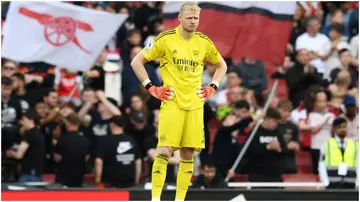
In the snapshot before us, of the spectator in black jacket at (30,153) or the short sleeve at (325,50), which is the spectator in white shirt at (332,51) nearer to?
the short sleeve at (325,50)

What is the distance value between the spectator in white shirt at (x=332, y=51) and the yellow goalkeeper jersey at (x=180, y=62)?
8.10 metres

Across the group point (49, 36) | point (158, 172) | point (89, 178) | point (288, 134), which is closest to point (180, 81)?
point (158, 172)

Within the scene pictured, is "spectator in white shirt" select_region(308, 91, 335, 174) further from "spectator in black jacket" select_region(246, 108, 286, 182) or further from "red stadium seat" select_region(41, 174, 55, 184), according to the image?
"red stadium seat" select_region(41, 174, 55, 184)

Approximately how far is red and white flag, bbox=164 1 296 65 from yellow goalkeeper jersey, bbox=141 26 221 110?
571 centimetres

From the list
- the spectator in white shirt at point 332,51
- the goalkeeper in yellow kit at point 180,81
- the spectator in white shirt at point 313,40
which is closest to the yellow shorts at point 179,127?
the goalkeeper in yellow kit at point 180,81

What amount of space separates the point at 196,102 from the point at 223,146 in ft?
16.1

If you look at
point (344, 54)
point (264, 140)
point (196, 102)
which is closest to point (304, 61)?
point (344, 54)

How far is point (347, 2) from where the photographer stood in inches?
909

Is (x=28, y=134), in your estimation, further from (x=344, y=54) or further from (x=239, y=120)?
(x=344, y=54)

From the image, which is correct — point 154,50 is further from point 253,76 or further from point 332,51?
point 332,51

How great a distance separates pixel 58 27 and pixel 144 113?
2.50 metres

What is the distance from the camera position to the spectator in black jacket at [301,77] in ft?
67.0

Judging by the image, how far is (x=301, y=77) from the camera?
2042 cm

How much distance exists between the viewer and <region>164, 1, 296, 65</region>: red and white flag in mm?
18922
